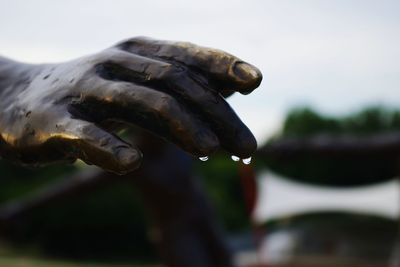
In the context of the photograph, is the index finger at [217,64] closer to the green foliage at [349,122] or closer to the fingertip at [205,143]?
the fingertip at [205,143]

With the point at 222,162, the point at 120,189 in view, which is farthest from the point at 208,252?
the point at 222,162

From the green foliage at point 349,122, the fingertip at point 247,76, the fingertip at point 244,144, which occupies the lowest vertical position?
the green foliage at point 349,122

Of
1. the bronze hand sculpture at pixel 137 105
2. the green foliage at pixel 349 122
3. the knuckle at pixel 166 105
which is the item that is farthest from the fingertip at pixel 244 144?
the green foliage at pixel 349 122

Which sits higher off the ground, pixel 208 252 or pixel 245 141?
pixel 245 141

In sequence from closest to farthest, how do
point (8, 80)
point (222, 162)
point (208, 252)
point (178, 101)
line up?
1. point (178, 101)
2. point (8, 80)
3. point (208, 252)
4. point (222, 162)

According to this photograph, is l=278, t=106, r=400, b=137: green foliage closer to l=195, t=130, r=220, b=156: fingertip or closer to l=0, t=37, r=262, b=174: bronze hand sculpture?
l=0, t=37, r=262, b=174: bronze hand sculpture

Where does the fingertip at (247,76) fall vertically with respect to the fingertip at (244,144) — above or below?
above

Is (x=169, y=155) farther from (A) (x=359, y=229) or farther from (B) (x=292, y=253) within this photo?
(A) (x=359, y=229)
